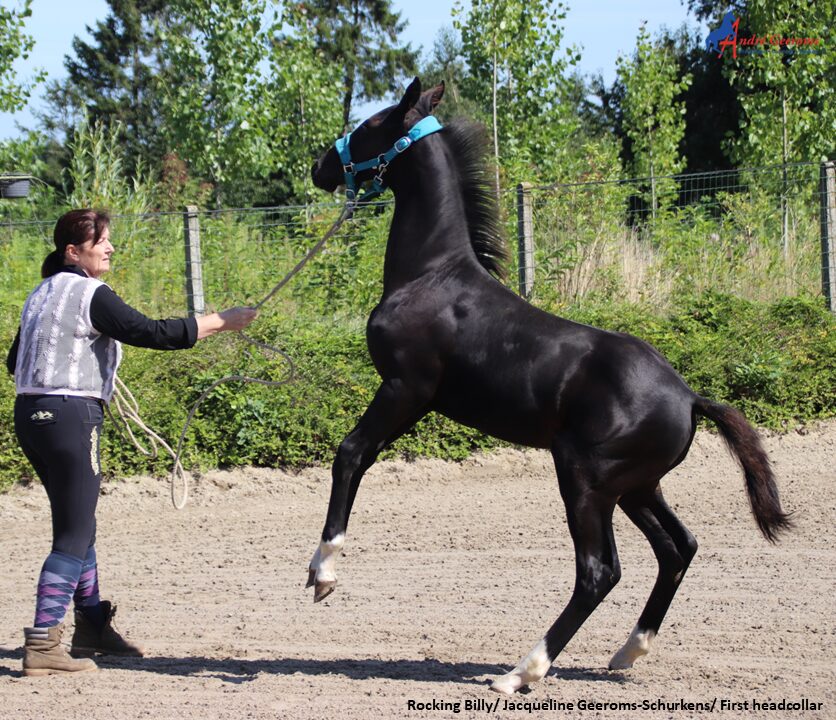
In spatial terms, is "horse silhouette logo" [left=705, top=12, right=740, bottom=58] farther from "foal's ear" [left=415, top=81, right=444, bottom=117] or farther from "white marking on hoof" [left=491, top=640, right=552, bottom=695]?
"white marking on hoof" [left=491, top=640, right=552, bottom=695]

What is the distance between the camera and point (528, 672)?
4.01 metres

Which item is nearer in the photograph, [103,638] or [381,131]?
[381,131]

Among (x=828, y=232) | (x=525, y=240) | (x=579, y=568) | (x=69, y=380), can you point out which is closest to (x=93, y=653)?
(x=69, y=380)

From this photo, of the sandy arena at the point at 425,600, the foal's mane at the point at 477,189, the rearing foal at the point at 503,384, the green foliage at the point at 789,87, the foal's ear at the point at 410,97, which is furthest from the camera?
the green foliage at the point at 789,87

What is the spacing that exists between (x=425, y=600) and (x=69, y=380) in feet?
7.57

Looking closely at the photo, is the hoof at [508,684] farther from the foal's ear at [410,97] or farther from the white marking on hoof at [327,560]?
the foal's ear at [410,97]

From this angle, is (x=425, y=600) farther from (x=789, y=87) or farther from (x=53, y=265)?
(x=789, y=87)

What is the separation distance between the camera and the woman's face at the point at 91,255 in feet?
14.3

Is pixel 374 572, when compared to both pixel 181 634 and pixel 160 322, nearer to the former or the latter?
pixel 181 634

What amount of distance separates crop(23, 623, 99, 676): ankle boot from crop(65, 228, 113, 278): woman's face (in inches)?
62.1

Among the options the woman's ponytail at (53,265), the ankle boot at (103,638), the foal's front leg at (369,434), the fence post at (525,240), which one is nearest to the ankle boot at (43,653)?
the ankle boot at (103,638)

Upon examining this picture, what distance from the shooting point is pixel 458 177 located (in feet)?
15.0

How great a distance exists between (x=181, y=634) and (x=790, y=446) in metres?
5.78

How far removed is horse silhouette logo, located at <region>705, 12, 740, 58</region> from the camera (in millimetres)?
16141
